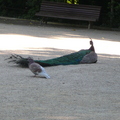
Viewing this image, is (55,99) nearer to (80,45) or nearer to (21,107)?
(21,107)

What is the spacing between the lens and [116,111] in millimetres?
4688

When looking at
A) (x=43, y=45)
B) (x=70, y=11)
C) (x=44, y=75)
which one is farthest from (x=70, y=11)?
(x=44, y=75)

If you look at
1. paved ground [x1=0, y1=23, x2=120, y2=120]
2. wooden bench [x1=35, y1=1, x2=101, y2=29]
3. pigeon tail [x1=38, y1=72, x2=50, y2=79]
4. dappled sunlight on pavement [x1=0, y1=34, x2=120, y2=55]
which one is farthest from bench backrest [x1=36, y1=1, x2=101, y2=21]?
pigeon tail [x1=38, y1=72, x2=50, y2=79]

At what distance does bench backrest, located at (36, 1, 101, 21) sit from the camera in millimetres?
19484

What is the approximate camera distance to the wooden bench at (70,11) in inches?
767

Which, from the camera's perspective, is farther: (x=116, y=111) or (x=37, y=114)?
(x=116, y=111)

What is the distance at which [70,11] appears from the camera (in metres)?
19.9

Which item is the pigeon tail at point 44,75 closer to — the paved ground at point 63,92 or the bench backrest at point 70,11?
the paved ground at point 63,92

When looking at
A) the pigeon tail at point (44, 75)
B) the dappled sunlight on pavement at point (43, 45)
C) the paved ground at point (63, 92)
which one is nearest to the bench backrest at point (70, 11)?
the dappled sunlight on pavement at point (43, 45)

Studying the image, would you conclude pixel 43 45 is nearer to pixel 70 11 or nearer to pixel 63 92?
pixel 63 92

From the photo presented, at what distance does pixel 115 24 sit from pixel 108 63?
44.2 ft

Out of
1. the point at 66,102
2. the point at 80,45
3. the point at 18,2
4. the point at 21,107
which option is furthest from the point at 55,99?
the point at 18,2

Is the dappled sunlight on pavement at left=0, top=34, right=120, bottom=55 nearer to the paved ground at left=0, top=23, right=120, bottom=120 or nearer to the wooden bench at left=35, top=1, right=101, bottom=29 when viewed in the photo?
the paved ground at left=0, top=23, right=120, bottom=120

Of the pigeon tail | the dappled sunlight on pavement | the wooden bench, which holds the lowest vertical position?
the wooden bench
